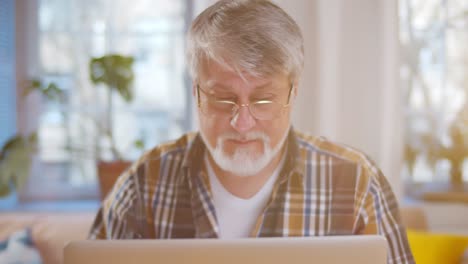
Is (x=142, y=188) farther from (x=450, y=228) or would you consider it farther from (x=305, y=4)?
(x=450, y=228)

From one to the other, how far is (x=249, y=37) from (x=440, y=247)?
144 centimetres

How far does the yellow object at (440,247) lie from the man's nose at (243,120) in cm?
127

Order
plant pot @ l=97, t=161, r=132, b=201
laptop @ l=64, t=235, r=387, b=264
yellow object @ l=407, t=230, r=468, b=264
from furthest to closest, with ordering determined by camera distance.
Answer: plant pot @ l=97, t=161, r=132, b=201, yellow object @ l=407, t=230, r=468, b=264, laptop @ l=64, t=235, r=387, b=264

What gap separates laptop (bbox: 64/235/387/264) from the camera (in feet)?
1.98

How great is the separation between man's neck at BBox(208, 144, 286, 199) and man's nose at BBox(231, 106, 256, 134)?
0.60 feet

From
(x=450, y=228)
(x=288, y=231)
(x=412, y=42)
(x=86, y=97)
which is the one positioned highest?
(x=412, y=42)

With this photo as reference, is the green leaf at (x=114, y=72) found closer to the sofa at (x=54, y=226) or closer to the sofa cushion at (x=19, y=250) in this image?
the sofa at (x=54, y=226)

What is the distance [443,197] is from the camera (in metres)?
2.39

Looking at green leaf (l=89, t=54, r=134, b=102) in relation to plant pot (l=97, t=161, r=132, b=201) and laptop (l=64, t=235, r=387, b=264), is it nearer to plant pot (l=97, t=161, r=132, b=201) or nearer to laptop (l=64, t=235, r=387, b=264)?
plant pot (l=97, t=161, r=132, b=201)

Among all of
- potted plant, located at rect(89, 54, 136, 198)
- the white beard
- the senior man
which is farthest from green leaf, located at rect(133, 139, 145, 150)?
the white beard

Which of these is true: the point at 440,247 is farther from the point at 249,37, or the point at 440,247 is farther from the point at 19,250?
the point at 19,250

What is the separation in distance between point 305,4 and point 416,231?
1.04 m

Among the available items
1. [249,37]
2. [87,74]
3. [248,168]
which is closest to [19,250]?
[87,74]

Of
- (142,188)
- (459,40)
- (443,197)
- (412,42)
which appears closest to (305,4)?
(412,42)
